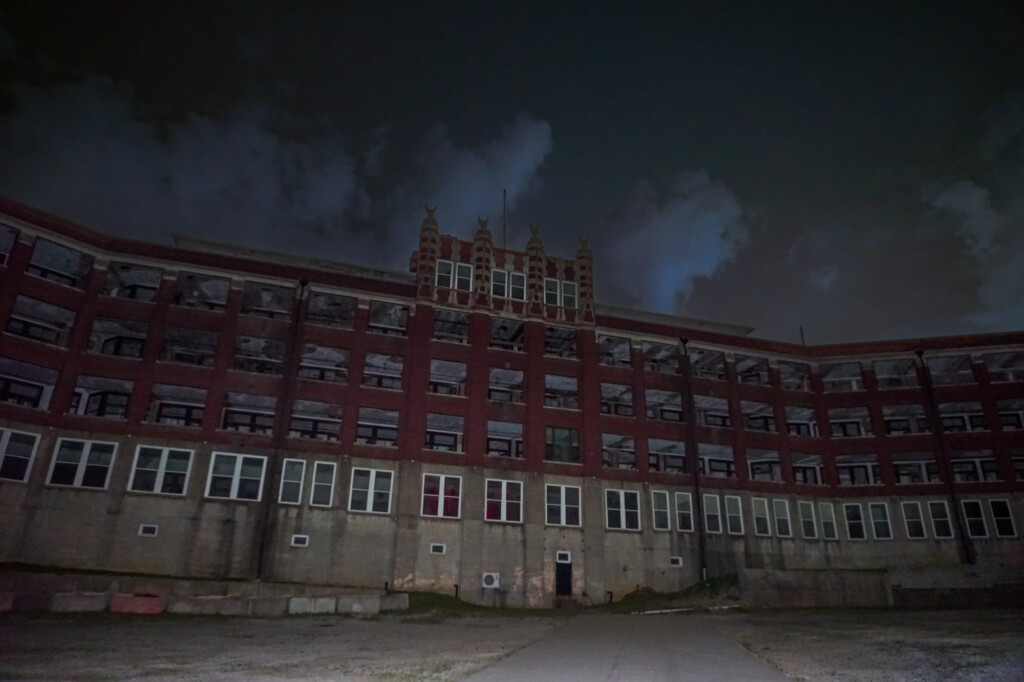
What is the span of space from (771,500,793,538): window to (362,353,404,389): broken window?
96.3ft

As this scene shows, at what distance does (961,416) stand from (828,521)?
1418 centimetres

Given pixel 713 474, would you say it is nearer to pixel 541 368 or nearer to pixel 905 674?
pixel 541 368

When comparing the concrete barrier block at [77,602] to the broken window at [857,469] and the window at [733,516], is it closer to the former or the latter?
the window at [733,516]

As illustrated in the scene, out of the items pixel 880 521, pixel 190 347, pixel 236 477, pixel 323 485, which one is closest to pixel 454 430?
pixel 323 485

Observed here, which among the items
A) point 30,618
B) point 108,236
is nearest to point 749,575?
point 30,618

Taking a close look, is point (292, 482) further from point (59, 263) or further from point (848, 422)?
point (848, 422)

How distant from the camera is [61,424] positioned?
119 feet

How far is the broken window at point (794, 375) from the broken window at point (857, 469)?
6.38 m

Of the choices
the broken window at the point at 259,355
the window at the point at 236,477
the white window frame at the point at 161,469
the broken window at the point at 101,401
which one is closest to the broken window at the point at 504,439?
the window at the point at 236,477

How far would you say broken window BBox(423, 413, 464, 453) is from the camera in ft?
144

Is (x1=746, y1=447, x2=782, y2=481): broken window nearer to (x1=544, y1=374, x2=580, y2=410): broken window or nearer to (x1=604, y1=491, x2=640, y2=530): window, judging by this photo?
(x1=604, y1=491, x2=640, y2=530): window

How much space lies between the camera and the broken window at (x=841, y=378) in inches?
2114

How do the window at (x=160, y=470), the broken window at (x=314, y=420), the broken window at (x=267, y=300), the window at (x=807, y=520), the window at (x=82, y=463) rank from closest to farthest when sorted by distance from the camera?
the window at (x=82, y=463) < the window at (x=160, y=470) < the broken window at (x=314, y=420) < the broken window at (x=267, y=300) < the window at (x=807, y=520)

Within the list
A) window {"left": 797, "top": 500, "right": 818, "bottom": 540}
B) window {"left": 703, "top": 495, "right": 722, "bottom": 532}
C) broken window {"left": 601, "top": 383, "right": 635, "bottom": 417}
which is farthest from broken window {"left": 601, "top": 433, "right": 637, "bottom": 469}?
window {"left": 797, "top": 500, "right": 818, "bottom": 540}
